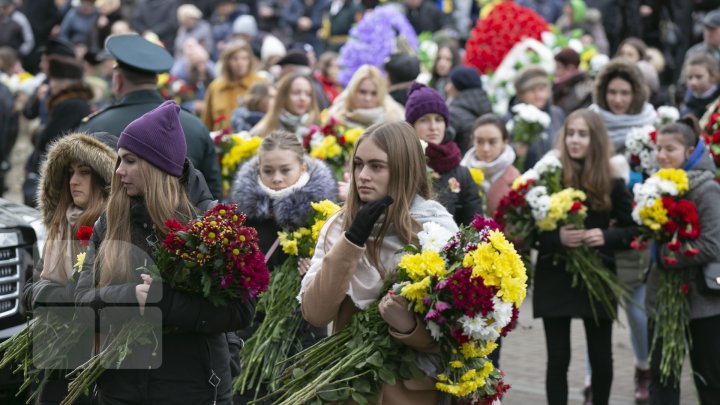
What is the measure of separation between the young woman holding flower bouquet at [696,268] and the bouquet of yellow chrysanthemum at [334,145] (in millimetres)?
2226

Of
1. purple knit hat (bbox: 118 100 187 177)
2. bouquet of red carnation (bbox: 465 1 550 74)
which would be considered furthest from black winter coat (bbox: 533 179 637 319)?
bouquet of red carnation (bbox: 465 1 550 74)

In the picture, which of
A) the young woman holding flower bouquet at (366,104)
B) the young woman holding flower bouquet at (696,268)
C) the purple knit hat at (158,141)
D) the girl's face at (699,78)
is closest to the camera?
the purple knit hat at (158,141)

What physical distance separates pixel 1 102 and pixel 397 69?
6.35 metres

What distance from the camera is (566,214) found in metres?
7.49

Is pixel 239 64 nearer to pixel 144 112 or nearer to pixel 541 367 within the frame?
pixel 541 367

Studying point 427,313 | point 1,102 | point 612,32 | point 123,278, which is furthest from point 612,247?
point 612,32

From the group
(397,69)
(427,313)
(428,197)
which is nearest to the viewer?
(427,313)

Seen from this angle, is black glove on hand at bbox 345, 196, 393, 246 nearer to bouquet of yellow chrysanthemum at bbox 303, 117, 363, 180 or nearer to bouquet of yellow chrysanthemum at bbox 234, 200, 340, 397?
bouquet of yellow chrysanthemum at bbox 234, 200, 340, 397

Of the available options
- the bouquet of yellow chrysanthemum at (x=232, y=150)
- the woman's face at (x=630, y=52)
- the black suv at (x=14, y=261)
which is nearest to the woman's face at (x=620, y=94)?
the bouquet of yellow chrysanthemum at (x=232, y=150)

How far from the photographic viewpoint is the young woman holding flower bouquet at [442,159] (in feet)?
23.4

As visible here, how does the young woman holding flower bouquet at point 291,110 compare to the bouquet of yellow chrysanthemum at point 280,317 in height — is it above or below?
above

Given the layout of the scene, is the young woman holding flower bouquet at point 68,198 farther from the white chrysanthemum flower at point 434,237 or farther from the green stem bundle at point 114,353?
the white chrysanthemum flower at point 434,237

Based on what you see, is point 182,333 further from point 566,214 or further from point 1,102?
point 1,102

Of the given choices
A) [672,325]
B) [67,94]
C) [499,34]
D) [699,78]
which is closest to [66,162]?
[672,325]
